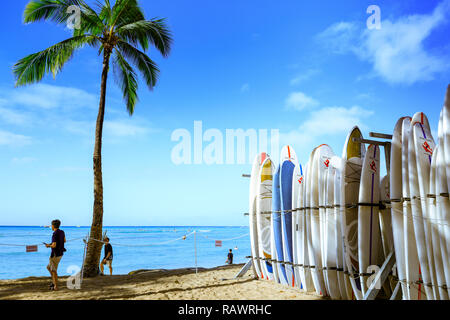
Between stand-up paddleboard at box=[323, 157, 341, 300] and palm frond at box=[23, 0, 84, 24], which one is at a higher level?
palm frond at box=[23, 0, 84, 24]

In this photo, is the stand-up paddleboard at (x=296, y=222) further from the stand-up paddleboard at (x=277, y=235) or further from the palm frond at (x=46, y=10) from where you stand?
the palm frond at (x=46, y=10)

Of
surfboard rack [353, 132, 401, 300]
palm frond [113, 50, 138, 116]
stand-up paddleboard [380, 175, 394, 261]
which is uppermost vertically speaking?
palm frond [113, 50, 138, 116]

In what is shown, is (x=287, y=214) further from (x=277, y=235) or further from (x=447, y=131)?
(x=447, y=131)

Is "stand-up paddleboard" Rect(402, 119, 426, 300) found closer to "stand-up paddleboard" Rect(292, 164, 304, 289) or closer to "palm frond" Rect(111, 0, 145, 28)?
"stand-up paddleboard" Rect(292, 164, 304, 289)

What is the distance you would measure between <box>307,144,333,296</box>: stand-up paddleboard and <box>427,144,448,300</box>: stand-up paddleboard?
79.3 inches

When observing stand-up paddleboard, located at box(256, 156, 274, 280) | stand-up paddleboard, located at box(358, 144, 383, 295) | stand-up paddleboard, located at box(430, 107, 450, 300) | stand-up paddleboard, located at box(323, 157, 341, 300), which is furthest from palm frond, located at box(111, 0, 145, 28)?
stand-up paddleboard, located at box(430, 107, 450, 300)

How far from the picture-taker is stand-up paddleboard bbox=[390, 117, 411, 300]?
523 cm

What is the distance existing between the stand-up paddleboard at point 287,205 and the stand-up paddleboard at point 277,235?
21 cm

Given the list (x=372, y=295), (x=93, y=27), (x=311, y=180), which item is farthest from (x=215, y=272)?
Answer: (x=93, y=27)

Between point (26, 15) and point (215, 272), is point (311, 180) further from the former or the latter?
point (26, 15)

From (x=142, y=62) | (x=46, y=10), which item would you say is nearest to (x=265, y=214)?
(x=142, y=62)

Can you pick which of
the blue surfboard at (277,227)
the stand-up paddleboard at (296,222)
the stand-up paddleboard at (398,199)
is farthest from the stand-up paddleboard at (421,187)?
the blue surfboard at (277,227)

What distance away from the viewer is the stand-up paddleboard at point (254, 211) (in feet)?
28.8

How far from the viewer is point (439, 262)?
182 inches
